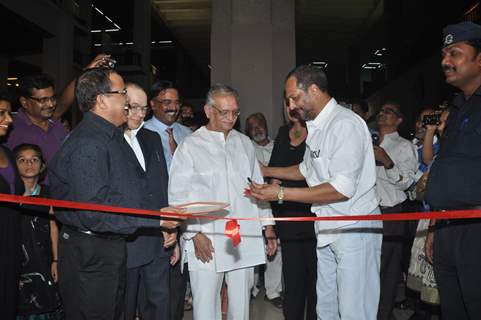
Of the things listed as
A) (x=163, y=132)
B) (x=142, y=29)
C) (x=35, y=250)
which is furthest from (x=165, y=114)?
(x=142, y=29)

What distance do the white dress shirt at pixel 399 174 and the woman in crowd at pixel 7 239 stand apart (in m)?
2.92

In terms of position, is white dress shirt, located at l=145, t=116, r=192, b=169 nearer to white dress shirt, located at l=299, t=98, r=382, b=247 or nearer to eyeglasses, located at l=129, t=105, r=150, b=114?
eyeglasses, located at l=129, t=105, r=150, b=114

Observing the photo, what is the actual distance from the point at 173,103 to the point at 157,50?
74.3 feet

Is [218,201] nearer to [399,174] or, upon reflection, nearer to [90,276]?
[90,276]

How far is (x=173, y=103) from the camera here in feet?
12.1

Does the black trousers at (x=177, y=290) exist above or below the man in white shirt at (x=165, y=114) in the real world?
below

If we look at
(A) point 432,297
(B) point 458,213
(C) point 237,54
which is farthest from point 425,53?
(B) point 458,213

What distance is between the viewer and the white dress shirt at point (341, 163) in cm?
253

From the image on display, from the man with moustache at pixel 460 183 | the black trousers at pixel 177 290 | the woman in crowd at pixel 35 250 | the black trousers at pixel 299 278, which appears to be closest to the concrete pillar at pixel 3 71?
the woman in crowd at pixel 35 250

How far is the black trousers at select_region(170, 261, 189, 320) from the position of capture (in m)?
3.38

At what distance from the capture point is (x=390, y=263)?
13.1ft

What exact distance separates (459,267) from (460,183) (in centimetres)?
45

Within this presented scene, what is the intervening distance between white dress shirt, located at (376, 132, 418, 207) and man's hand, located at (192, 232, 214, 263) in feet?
5.97

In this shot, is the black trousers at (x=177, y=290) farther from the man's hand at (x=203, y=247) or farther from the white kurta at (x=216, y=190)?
the man's hand at (x=203, y=247)
